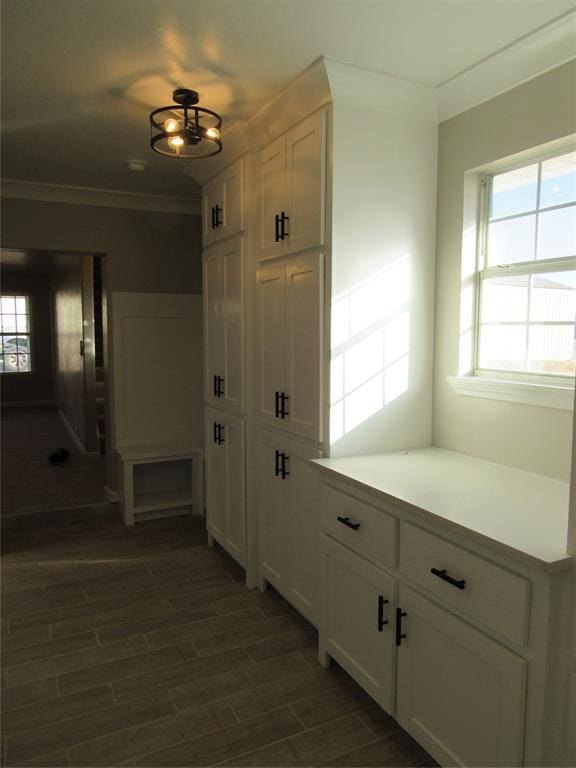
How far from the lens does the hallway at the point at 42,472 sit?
4734 millimetres

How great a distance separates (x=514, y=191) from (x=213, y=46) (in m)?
1.32

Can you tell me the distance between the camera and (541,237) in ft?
7.15

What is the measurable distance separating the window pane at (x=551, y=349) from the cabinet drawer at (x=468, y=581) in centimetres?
89

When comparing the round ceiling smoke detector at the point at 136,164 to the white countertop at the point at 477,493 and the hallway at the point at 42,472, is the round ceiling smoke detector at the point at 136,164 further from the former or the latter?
the hallway at the point at 42,472

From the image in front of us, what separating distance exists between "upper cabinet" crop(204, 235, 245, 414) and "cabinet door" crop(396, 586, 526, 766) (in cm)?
163

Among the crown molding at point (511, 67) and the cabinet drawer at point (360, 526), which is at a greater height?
the crown molding at point (511, 67)

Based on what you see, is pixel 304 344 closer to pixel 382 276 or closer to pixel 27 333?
pixel 382 276

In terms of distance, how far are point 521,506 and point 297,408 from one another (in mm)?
1117

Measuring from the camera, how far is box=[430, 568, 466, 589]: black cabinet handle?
159 cm

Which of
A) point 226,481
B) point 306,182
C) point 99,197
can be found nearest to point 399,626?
point 226,481

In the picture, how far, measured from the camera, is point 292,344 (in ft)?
8.56

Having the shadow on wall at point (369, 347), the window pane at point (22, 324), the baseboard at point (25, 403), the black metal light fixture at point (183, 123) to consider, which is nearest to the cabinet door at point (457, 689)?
the shadow on wall at point (369, 347)

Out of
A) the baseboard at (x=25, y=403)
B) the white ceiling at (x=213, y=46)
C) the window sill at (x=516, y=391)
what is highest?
the white ceiling at (x=213, y=46)

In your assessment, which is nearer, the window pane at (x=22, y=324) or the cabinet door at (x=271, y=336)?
the cabinet door at (x=271, y=336)
